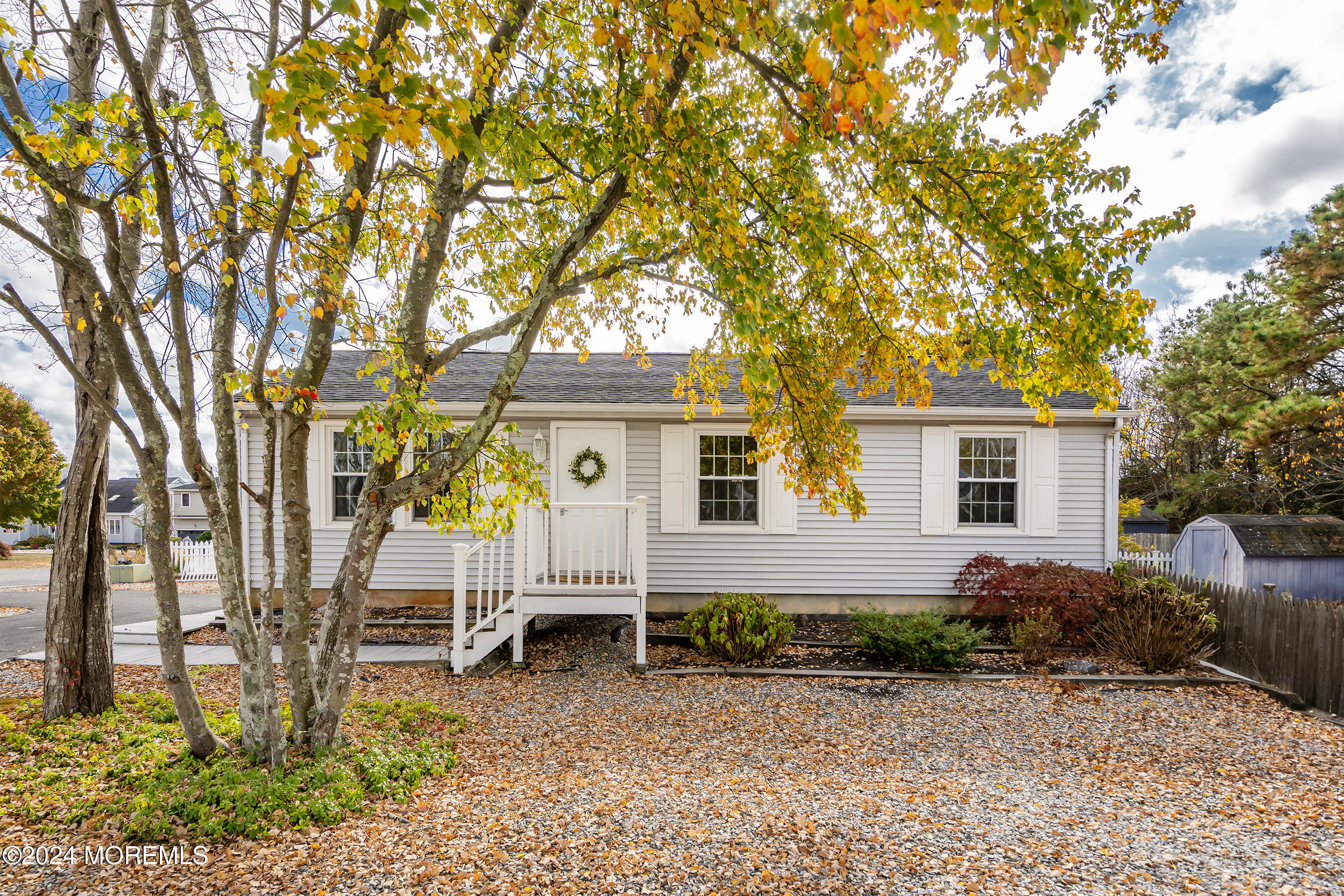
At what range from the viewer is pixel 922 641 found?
575cm

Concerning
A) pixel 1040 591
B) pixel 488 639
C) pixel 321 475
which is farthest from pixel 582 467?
pixel 1040 591

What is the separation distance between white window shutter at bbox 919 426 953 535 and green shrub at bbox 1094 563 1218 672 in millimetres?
2031

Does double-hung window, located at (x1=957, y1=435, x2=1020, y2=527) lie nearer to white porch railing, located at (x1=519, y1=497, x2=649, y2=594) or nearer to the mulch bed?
the mulch bed

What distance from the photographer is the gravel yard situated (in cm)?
239

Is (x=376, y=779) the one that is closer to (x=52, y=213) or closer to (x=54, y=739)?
(x=54, y=739)

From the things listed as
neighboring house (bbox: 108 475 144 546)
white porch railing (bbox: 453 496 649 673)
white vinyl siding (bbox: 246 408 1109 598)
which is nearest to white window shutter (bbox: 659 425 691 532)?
white vinyl siding (bbox: 246 408 1109 598)

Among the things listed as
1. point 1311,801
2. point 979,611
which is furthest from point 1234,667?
point 1311,801

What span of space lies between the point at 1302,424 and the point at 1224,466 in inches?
215

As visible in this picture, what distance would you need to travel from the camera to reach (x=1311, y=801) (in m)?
3.25

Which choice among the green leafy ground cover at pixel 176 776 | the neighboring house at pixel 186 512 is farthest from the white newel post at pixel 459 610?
the neighboring house at pixel 186 512

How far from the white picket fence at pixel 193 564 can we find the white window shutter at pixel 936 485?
15447mm

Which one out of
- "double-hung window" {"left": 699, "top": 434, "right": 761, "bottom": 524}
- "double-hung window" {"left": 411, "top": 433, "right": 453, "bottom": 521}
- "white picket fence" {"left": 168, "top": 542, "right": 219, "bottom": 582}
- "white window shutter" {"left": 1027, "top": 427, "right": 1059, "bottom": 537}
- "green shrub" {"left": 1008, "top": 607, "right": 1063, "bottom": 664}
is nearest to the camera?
"double-hung window" {"left": 411, "top": 433, "right": 453, "bottom": 521}

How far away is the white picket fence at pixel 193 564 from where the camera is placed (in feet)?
43.7

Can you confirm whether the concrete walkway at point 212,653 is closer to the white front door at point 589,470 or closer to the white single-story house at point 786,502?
the white single-story house at point 786,502
